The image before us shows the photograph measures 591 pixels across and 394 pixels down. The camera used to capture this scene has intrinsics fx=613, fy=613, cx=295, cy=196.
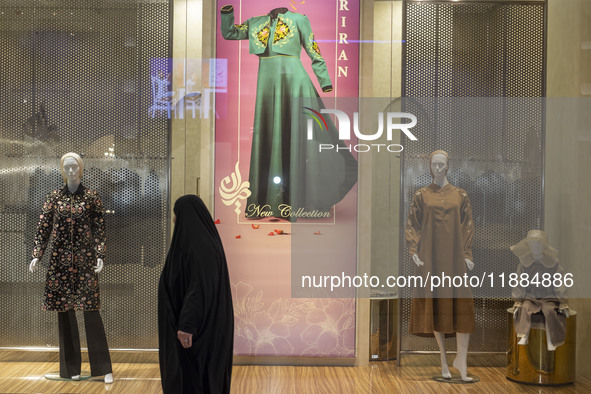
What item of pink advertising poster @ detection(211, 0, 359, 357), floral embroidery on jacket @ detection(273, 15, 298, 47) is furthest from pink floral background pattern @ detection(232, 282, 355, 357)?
floral embroidery on jacket @ detection(273, 15, 298, 47)

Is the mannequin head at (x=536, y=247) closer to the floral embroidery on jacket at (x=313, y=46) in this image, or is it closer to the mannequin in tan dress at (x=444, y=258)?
the mannequin in tan dress at (x=444, y=258)

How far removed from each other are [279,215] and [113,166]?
1111 millimetres

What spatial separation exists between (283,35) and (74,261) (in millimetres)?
1921

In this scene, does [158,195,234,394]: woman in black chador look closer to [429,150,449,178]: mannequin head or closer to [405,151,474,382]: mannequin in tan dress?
[405,151,474,382]: mannequin in tan dress

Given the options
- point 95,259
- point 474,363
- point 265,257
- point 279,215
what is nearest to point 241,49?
point 279,215

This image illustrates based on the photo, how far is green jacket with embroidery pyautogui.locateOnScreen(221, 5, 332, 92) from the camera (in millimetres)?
3863

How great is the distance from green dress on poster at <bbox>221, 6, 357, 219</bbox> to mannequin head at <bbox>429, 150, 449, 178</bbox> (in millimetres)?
496

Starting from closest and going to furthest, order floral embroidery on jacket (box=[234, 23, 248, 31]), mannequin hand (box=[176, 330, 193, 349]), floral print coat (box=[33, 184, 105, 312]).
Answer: mannequin hand (box=[176, 330, 193, 349]) < floral print coat (box=[33, 184, 105, 312]) < floral embroidery on jacket (box=[234, 23, 248, 31])

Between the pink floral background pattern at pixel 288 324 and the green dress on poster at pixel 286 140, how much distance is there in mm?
556

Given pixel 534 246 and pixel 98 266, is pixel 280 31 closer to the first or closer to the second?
pixel 98 266

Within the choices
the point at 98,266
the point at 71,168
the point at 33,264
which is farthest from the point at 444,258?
the point at 33,264

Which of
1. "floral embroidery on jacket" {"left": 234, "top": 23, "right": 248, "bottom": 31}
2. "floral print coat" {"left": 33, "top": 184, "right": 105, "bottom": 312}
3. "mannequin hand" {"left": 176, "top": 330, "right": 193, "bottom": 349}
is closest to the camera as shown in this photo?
"mannequin hand" {"left": 176, "top": 330, "right": 193, "bottom": 349}

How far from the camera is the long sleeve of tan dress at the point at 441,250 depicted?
385cm

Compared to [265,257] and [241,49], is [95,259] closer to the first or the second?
[265,257]
